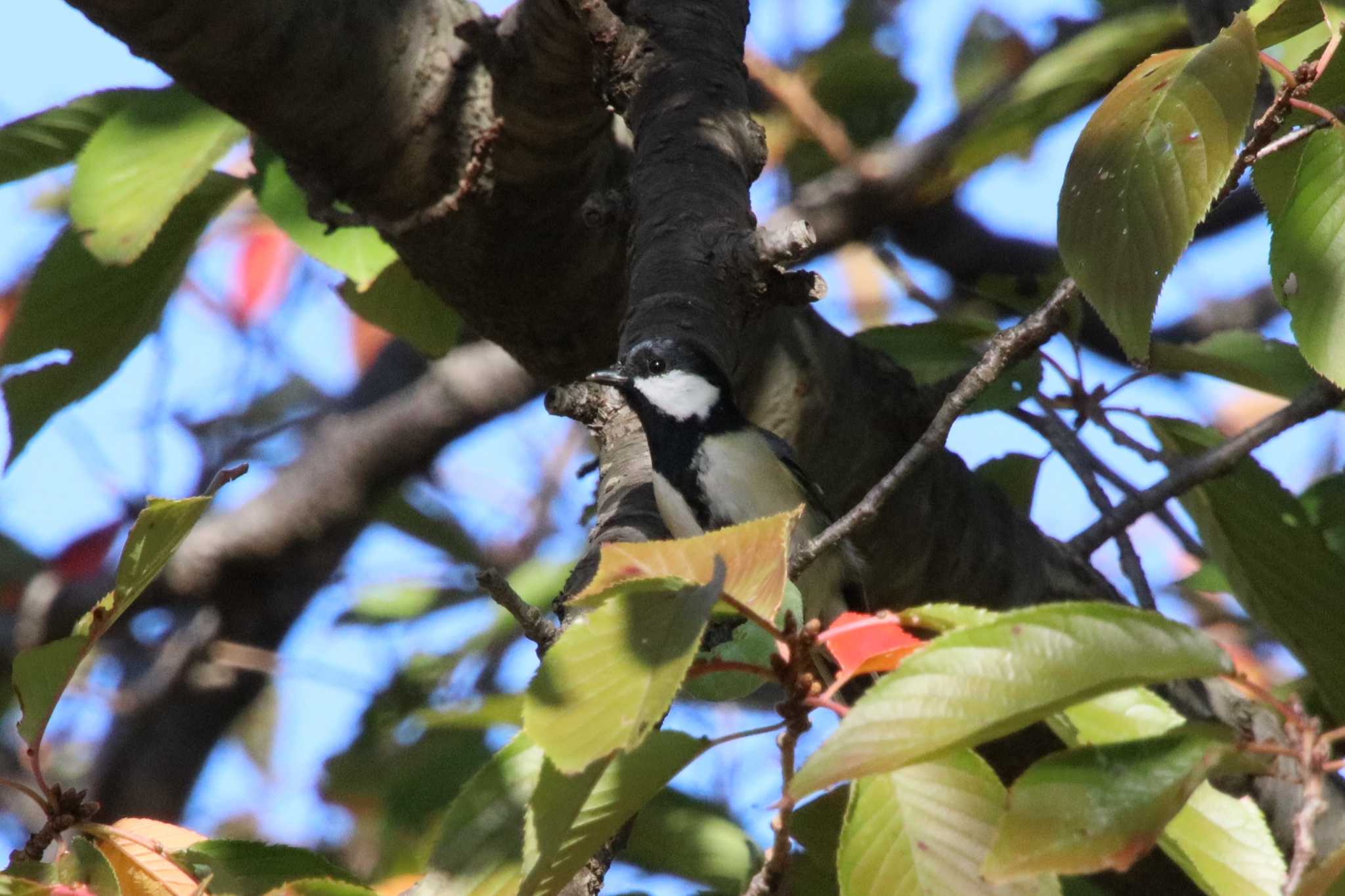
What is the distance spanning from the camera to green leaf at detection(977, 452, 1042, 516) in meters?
3.44

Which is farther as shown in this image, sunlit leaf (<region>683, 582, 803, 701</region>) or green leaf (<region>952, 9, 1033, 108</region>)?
green leaf (<region>952, 9, 1033, 108</region>)

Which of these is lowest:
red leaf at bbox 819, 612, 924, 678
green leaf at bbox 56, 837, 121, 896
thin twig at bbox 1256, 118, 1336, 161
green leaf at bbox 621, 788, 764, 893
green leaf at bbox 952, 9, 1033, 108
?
green leaf at bbox 621, 788, 764, 893

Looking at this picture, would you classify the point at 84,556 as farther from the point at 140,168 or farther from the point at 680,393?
the point at 680,393

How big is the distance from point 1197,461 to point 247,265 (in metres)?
5.17

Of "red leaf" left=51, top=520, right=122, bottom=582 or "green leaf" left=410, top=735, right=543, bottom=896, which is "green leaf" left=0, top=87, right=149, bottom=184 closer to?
"red leaf" left=51, top=520, right=122, bottom=582

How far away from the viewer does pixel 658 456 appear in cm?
345

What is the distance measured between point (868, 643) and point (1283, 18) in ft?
3.39

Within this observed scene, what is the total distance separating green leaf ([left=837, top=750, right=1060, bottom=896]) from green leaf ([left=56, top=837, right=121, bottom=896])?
78cm

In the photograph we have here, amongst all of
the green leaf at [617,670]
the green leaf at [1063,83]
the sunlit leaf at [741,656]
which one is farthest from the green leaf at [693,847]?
the green leaf at [1063,83]

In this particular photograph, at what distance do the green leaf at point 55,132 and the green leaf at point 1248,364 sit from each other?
238 cm

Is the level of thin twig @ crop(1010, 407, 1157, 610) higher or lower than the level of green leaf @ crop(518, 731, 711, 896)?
higher

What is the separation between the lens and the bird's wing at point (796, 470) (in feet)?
9.99

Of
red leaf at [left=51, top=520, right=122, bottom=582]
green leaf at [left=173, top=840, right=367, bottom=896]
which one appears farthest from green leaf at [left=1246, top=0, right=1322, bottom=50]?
red leaf at [left=51, top=520, right=122, bottom=582]

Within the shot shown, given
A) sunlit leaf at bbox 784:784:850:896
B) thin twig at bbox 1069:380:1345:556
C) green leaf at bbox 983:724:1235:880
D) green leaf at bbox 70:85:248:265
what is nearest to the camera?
green leaf at bbox 983:724:1235:880
